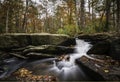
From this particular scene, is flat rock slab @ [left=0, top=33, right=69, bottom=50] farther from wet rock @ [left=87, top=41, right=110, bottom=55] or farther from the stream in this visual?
wet rock @ [left=87, top=41, right=110, bottom=55]

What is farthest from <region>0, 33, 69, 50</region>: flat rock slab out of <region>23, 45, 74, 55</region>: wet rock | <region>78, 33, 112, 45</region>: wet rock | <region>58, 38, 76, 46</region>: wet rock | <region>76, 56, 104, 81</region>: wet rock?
<region>76, 56, 104, 81</region>: wet rock

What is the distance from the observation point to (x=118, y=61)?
927 cm

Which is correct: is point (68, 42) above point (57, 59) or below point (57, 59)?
above

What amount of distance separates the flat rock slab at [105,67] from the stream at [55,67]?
1.61ft

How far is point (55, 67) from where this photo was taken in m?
9.45

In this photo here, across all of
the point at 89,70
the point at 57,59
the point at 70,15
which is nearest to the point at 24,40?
the point at 57,59

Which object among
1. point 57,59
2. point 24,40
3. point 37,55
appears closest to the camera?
point 57,59

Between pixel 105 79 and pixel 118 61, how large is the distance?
258 cm

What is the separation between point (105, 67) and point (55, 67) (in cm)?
265

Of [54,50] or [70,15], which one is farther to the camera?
[70,15]

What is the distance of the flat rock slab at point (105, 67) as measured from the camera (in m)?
7.22

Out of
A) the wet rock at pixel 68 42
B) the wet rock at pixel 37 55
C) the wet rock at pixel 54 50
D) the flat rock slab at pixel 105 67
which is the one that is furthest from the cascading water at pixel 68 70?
the wet rock at pixel 68 42

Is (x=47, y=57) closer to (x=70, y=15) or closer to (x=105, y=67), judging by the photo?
(x=105, y=67)

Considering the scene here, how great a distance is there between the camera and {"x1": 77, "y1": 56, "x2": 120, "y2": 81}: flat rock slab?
722 centimetres
